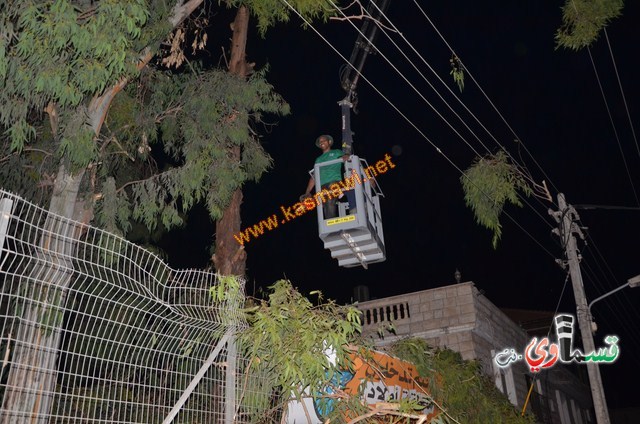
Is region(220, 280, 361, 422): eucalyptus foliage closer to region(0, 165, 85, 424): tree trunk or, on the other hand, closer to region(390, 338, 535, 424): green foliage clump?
region(0, 165, 85, 424): tree trunk

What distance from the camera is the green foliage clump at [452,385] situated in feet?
28.7

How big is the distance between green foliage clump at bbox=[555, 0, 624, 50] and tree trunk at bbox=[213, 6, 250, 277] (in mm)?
6527

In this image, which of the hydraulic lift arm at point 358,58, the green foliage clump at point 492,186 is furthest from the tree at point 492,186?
the hydraulic lift arm at point 358,58

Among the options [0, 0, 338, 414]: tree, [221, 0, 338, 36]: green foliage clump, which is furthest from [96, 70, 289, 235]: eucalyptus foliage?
[221, 0, 338, 36]: green foliage clump

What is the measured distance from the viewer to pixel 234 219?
1216 cm

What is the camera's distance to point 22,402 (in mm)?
3715

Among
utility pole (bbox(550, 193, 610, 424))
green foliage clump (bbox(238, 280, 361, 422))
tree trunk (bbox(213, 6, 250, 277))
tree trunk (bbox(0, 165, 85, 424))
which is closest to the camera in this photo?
tree trunk (bbox(0, 165, 85, 424))

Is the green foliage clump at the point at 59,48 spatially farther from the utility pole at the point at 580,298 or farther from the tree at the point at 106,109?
the utility pole at the point at 580,298

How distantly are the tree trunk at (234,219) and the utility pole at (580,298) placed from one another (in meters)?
8.87

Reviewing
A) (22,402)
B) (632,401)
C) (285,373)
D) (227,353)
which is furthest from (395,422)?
(632,401)

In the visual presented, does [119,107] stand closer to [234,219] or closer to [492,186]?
[234,219]

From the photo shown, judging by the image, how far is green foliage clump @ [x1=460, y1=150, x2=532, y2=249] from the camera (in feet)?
40.2

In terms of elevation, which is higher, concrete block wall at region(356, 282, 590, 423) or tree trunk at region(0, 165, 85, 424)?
concrete block wall at region(356, 282, 590, 423)

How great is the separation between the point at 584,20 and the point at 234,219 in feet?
25.8
